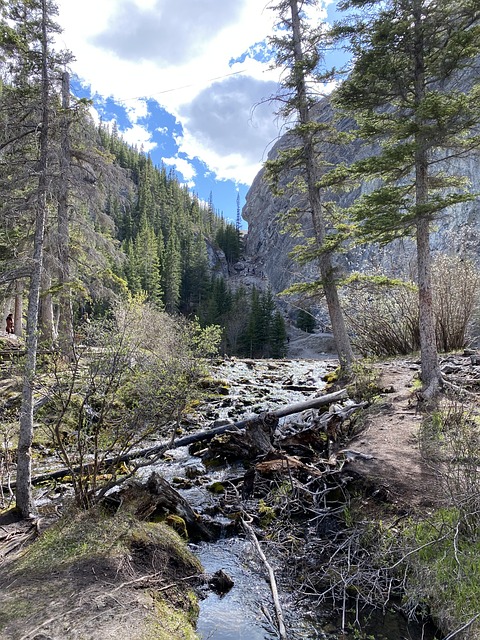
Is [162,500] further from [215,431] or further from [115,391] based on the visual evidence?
[215,431]

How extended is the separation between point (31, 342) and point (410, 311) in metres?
13.8

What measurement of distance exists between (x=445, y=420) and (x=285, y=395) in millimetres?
8394

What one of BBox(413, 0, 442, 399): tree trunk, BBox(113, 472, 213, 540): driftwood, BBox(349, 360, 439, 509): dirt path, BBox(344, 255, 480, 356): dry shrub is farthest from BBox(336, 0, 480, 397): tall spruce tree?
BBox(113, 472, 213, 540): driftwood

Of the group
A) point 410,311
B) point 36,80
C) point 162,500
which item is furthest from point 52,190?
point 410,311

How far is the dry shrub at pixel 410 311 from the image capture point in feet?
48.2

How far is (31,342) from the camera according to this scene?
19.8 ft

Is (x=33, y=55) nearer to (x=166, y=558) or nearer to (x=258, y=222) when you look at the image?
(x=166, y=558)

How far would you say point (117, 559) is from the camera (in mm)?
4070

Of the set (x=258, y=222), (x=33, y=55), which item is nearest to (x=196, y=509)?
(x=33, y=55)

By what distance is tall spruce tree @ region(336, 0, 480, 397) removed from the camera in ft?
25.3

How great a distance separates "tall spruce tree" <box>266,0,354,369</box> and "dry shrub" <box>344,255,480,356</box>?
1292 millimetres

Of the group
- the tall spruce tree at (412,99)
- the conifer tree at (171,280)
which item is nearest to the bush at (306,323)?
the conifer tree at (171,280)

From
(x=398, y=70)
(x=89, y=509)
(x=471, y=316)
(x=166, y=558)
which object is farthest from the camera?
(x=471, y=316)

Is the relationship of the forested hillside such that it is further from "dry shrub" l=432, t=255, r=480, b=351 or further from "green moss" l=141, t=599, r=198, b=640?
"dry shrub" l=432, t=255, r=480, b=351
